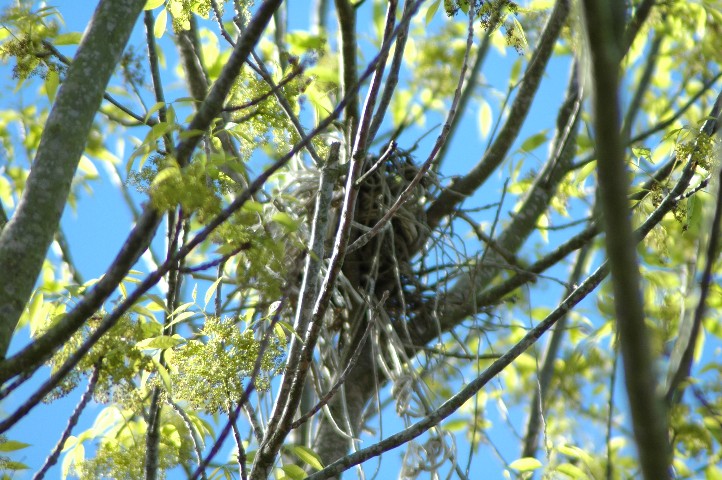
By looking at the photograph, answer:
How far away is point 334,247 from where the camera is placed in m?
1.11

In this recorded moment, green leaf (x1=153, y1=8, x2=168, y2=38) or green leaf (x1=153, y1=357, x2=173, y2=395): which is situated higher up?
green leaf (x1=153, y1=8, x2=168, y2=38)

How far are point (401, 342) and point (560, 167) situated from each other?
83 centimetres

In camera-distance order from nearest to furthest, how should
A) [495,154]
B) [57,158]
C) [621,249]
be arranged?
[621,249] < [57,158] < [495,154]

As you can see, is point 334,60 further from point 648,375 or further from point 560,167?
point 648,375

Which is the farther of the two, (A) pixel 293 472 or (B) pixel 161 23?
(B) pixel 161 23

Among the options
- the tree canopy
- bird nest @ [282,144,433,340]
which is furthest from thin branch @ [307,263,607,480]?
bird nest @ [282,144,433,340]

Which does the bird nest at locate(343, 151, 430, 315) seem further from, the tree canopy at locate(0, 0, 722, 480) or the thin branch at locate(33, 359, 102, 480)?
the thin branch at locate(33, 359, 102, 480)

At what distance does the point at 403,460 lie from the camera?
1759 mm

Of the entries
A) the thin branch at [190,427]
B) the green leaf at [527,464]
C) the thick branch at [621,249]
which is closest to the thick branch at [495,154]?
the green leaf at [527,464]

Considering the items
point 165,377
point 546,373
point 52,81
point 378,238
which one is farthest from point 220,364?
point 546,373

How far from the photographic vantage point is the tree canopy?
887 millimetres

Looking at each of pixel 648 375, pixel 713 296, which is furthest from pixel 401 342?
pixel 648 375

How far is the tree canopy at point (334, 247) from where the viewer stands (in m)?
0.89

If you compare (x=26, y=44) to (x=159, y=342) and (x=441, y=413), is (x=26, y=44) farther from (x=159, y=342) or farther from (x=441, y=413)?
(x=441, y=413)
